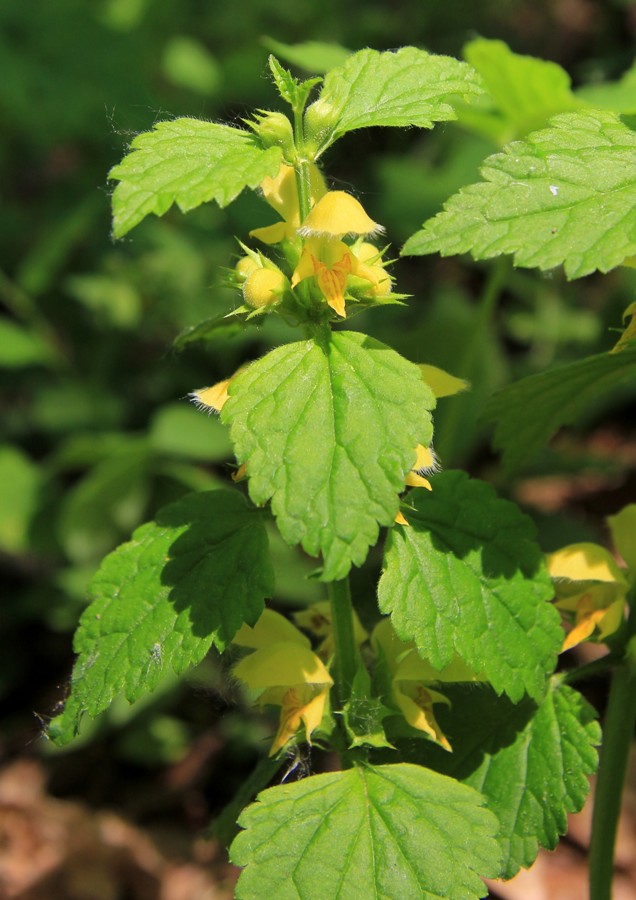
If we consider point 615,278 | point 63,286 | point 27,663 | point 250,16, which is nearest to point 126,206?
point 27,663

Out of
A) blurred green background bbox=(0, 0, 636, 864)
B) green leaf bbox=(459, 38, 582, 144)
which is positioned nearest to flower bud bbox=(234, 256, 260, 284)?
green leaf bbox=(459, 38, 582, 144)

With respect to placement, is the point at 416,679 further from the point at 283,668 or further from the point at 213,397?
the point at 213,397

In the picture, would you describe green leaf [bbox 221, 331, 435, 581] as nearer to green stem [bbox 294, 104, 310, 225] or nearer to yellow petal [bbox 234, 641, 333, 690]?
green stem [bbox 294, 104, 310, 225]

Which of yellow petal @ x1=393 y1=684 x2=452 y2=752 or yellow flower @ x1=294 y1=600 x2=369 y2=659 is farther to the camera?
yellow flower @ x1=294 y1=600 x2=369 y2=659

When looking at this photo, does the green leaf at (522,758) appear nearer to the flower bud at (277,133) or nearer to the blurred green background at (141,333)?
the flower bud at (277,133)

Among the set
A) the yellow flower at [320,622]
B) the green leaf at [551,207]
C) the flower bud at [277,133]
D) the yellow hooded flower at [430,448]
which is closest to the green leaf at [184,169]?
the flower bud at [277,133]

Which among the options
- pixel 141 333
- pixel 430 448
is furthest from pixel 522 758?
pixel 141 333
